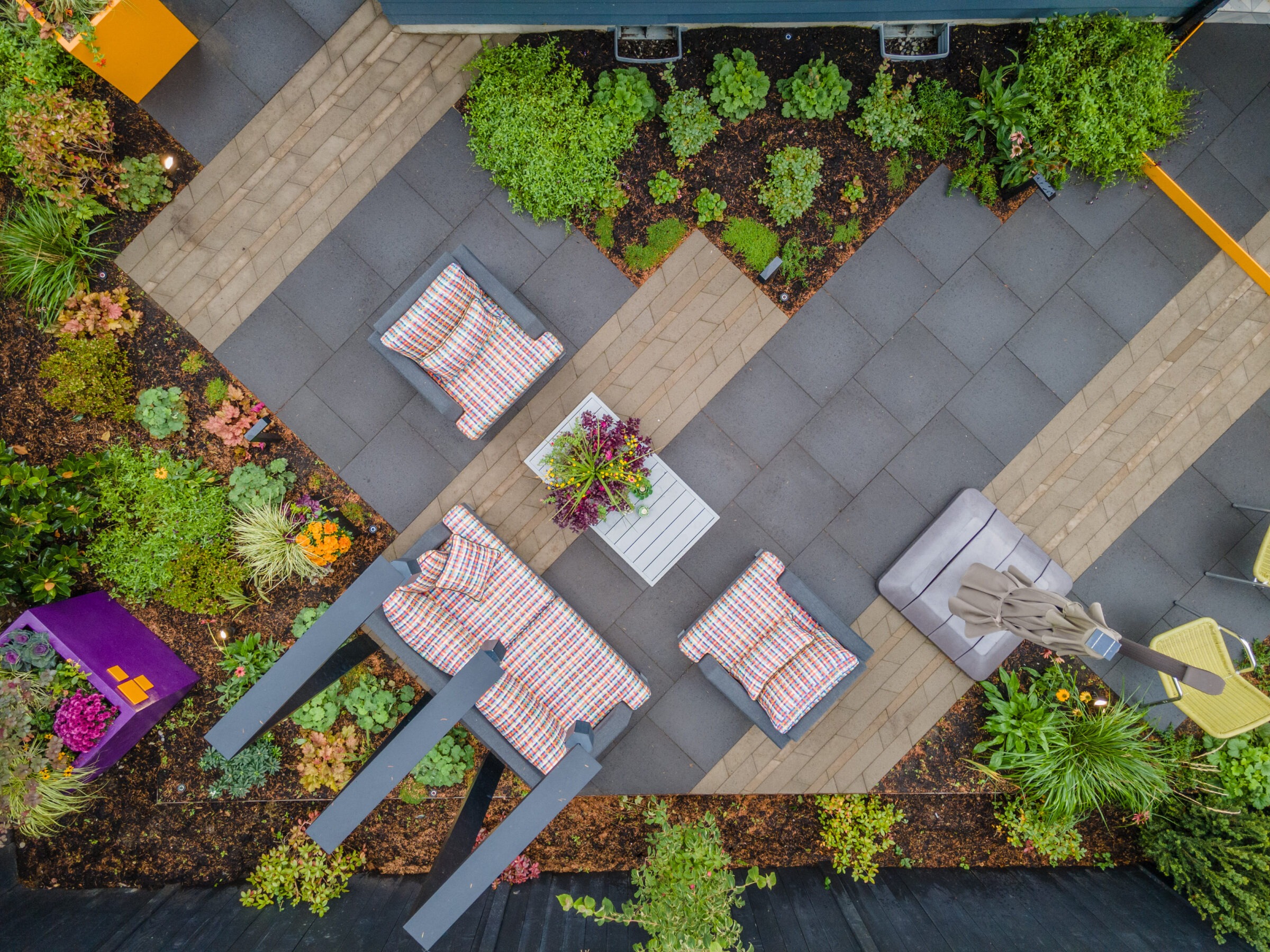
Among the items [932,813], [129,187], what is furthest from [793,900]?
[129,187]

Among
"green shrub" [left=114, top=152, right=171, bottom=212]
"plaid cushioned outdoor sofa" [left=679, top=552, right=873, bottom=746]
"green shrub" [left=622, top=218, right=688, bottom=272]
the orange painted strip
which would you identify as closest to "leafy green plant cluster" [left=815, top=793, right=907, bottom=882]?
"plaid cushioned outdoor sofa" [left=679, top=552, right=873, bottom=746]

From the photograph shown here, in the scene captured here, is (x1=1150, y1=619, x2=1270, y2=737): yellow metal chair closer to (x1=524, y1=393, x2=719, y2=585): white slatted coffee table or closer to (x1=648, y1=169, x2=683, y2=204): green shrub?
(x1=524, y1=393, x2=719, y2=585): white slatted coffee table

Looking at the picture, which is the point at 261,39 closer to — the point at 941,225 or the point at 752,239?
the point at 752,239

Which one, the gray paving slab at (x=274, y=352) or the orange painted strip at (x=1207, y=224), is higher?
the orange painted strip at (x=1207, y=224)

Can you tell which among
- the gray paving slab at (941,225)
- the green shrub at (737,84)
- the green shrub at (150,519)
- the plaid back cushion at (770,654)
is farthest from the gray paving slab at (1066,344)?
the green shrub at (150,519)

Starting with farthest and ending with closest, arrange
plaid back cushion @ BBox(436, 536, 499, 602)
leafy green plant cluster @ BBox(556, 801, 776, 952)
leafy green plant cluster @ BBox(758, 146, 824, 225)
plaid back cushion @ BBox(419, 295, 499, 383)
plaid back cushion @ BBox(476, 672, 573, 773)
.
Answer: leafy green plant cluster @ BBox(758, 146, 824, 225), plaid back cushion @ BBox(419, 295, 499, 383), plaid back cushion @ BBox(476, 672, 573, 773), plaid back cushion @ BBox(436, 536, 499, 602), leafy green plant cluster @ BBox(556, 801, 776, 952)

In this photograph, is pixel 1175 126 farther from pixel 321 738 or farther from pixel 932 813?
pixel 321 738

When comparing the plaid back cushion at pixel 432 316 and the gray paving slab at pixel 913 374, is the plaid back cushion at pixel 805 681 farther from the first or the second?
the plaid back cushion at pixel 432 316
